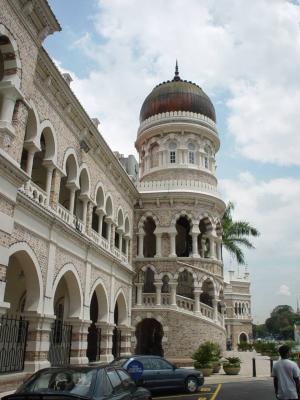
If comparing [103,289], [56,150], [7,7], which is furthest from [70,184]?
[7,7]

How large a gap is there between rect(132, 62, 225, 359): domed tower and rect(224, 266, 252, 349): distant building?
28775 mm

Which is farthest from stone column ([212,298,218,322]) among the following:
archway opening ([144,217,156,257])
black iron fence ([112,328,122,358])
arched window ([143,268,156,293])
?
black iron fence ([112,328,122,358])

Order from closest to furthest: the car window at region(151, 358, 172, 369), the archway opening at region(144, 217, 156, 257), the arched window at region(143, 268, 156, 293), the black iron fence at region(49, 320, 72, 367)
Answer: the car window at region(151, 358, 172, 369)
the black iron fence at region(49, 320, 72, 367)
the arched window at region(143, 268, 156, 293)
the archway opening at region(144, 217, 156, 257)

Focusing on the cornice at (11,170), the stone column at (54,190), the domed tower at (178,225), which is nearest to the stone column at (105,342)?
the domed tower at (178,225)

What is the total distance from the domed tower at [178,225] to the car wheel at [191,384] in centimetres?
926

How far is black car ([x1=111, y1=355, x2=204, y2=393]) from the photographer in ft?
42.7

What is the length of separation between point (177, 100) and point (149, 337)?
15656mm

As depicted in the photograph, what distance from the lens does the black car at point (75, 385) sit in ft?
18.6

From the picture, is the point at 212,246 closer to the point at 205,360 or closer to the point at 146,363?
the point at 205,360

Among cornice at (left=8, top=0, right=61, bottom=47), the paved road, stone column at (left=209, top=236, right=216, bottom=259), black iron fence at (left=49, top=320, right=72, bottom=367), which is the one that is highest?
cornice at (left=8, top=0, right=61, bottom=47)

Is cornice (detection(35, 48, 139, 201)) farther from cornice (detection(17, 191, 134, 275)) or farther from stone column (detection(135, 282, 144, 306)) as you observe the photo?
stone column (detection(135, 282, 144, 306))

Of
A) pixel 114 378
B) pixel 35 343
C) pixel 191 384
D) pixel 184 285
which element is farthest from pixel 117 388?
pixel 184 285

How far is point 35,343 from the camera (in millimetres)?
12766

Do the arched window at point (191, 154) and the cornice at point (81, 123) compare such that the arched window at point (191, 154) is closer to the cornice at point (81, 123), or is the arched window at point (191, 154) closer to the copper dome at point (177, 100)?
the copper dome at point (177, 100)
